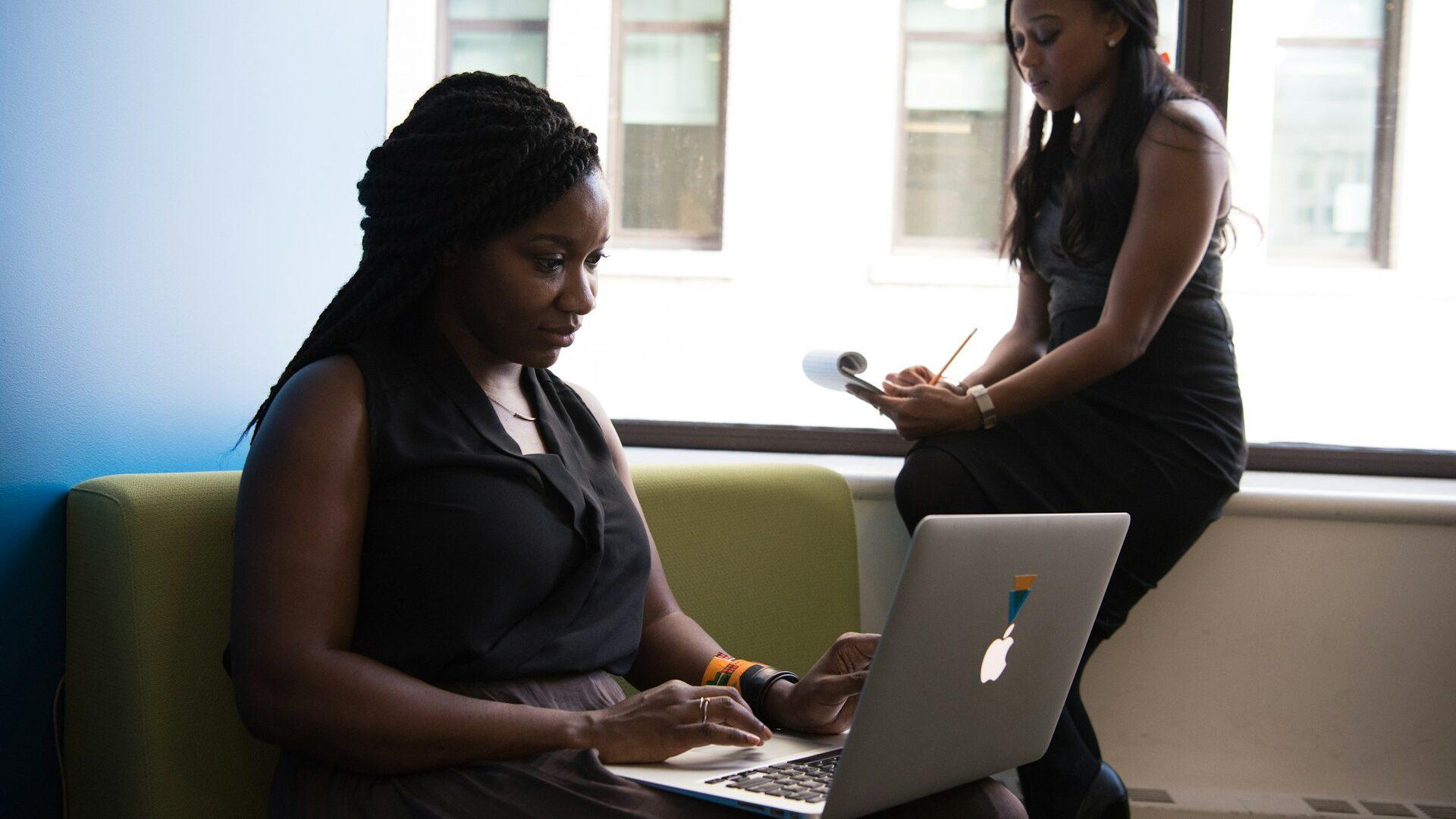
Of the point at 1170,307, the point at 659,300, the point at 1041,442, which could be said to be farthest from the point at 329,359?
the point at 659,300

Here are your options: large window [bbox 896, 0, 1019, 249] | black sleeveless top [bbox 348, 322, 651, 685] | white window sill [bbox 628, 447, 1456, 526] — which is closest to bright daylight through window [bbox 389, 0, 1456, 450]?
large window [bbox 896, 0, 1019, 249]

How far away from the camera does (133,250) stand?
149 centimetres

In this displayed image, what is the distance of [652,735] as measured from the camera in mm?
1115

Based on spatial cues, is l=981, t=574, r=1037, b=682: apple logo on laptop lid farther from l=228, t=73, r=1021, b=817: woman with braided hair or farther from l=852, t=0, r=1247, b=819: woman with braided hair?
l=852, t=0, r=1247, b=819: woman with braided hair

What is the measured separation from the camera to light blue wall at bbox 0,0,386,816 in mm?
1300

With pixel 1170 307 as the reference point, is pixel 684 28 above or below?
above

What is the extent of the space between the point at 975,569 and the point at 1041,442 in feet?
3.29

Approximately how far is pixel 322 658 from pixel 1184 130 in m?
1.49

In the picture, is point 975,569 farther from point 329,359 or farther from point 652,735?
point 329,359

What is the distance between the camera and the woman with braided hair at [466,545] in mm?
1101

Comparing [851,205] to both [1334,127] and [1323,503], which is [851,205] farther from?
[1323,503]

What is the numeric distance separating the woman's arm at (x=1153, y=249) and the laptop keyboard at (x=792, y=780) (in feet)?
3.08

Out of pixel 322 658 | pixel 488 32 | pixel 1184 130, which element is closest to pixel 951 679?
pixel 322 658

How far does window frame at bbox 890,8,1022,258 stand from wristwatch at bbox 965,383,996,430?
1.02 metres
